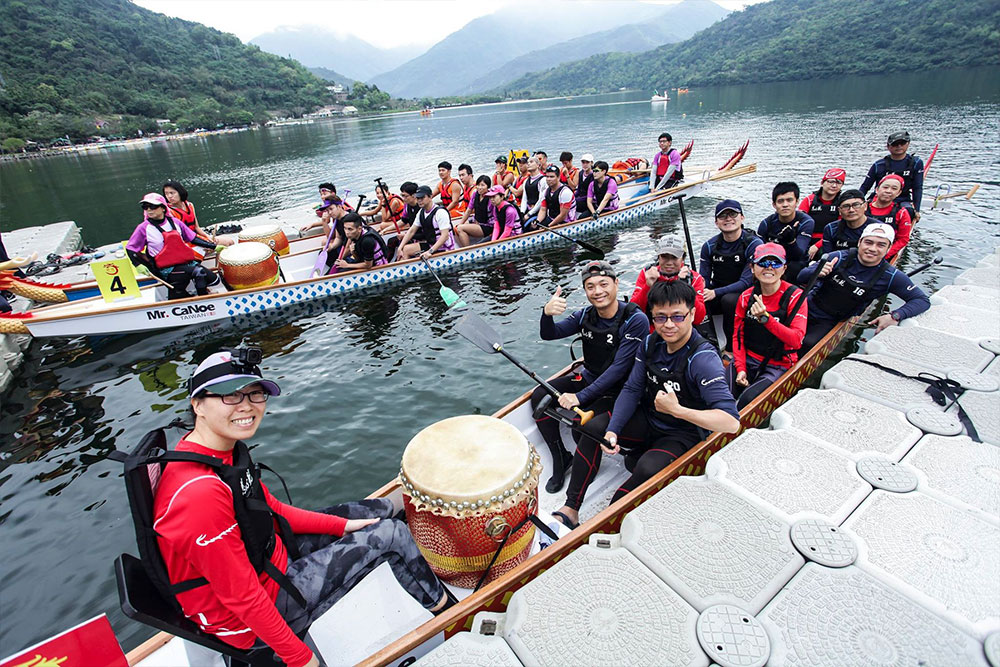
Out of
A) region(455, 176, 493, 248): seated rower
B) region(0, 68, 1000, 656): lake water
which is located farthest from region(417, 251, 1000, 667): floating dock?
region(455, 176, 493, 248): seated rower

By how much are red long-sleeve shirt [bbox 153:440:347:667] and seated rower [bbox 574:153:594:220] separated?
12671mm

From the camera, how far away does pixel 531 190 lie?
13789mm

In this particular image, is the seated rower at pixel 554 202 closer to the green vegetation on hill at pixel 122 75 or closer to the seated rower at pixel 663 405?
the seated rower at pixel 663 405

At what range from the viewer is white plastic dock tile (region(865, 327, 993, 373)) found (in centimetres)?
511

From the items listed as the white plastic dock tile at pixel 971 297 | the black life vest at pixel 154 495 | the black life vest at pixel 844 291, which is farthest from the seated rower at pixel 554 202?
the black life vest at pixel 154 495

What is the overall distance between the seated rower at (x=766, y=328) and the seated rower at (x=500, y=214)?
25.6 feet

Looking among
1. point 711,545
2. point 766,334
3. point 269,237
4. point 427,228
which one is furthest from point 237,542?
point 269,237

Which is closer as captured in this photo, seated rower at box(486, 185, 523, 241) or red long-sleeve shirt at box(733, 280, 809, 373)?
red long-sleeve shirt at box(733, 280, 809, 373)

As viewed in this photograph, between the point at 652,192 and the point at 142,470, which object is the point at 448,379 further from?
the point at 652,192

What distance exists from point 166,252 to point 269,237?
8.49ft

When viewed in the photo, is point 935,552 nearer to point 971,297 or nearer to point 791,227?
point 791,227

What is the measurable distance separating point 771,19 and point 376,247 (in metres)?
110

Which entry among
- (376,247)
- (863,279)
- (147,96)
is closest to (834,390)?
(863,279)

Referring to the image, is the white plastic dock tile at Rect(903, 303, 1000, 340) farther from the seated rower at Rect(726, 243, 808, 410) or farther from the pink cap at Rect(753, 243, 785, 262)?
the pink cap at Rect(753, 243, 785, 262)
